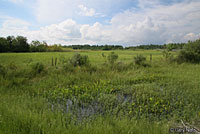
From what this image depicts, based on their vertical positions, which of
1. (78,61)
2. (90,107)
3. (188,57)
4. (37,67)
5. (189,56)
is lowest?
(90,107)

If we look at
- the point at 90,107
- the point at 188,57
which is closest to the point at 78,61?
the point at 90,107

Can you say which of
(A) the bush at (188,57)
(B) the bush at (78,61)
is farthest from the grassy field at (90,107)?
(A) the bush at (188,57)

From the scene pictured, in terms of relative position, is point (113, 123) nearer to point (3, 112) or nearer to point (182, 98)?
point (3, 112)

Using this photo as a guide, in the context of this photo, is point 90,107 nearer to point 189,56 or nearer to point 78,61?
point 78,61

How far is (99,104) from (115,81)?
11.8 feet

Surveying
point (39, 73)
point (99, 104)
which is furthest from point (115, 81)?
point (39, 73)

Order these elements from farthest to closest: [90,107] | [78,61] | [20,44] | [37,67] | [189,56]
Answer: [20,44] < [189,56] < [78,61] < [37,67] < [90,107]

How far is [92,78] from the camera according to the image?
962 centimetres

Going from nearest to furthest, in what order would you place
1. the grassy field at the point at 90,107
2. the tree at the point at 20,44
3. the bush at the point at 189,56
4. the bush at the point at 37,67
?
1. the grassy field at the point at 90,107
2. the bush at the point at 37,67
3. the bush at the point at 189,56
4. the tree at the point at 20,44

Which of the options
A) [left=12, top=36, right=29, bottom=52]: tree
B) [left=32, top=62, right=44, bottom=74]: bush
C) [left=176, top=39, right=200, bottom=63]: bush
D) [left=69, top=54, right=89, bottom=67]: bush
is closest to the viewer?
[left=32, top=62, right=44, bottom=74]: bush

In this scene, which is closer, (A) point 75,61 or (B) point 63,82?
(B) point 63,82

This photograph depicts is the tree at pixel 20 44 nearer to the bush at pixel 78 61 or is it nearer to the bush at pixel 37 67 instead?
the bush at pixel 78 61

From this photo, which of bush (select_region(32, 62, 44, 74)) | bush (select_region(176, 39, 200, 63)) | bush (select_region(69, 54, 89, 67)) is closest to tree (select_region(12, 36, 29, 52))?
Answer: bush (select_region(69, 54, 89, 67))

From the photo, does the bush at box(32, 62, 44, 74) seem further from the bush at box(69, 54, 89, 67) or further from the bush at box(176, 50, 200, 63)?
the bush at box(176, 50, 200, 63)
